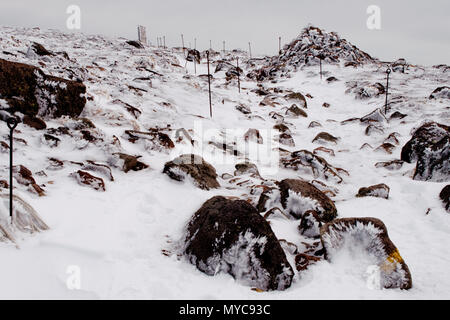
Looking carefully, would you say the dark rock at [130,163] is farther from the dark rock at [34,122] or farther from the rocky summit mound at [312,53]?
the rocky summit mound at [312,53]

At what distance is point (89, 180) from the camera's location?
641 centimetres

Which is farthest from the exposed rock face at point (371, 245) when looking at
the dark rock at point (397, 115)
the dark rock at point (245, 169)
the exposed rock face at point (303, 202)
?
the dark rock at point (397, 115)

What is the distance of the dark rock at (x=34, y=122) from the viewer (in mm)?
8602

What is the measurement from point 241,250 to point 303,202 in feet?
9.20

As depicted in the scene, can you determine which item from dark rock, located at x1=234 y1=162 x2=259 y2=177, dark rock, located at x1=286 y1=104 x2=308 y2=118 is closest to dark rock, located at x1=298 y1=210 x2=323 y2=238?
dark rock, located at x1=234 y1=162 x2=259 y2=177

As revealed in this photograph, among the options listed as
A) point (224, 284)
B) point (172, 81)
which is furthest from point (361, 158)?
point (172, 81)

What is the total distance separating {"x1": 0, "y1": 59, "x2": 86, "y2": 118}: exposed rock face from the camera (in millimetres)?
8836

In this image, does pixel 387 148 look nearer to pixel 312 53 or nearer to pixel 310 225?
pixel 310 225

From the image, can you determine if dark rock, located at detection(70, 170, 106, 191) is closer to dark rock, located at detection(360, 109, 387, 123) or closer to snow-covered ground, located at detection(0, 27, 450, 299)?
snow-covered ground, located at detection(0, 27, 450, 299)

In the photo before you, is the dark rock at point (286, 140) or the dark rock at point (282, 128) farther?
the dark rock at point (282, 128)

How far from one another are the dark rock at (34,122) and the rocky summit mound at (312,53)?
116 ft

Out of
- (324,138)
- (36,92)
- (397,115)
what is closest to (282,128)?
(324,138)

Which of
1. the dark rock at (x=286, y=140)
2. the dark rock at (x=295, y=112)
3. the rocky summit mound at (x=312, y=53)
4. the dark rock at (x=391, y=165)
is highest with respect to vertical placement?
the rocky summit mound at (x=312, y=53)

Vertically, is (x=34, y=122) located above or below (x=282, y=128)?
above
